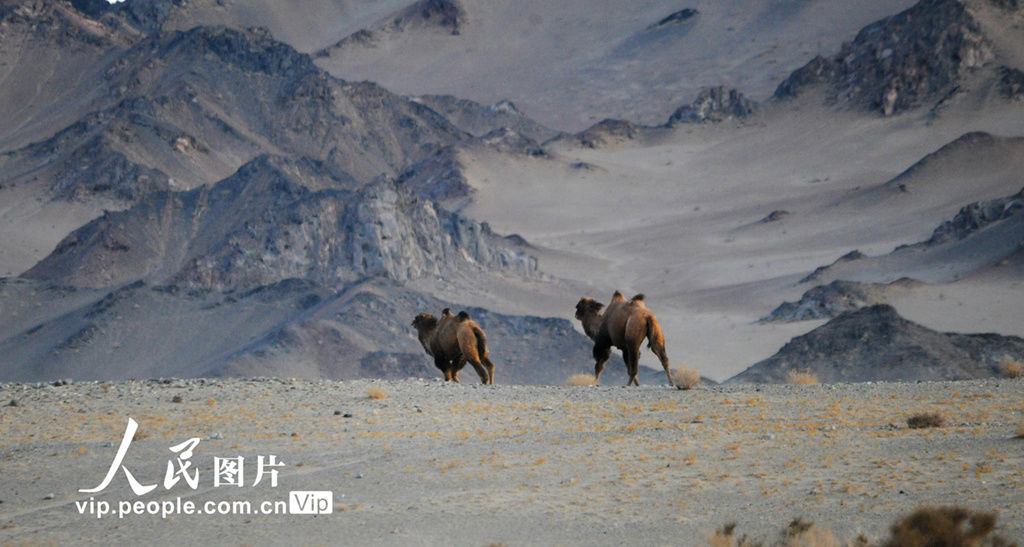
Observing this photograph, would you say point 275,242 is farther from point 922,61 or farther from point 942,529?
point 922,61

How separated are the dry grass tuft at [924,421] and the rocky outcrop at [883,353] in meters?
28.0

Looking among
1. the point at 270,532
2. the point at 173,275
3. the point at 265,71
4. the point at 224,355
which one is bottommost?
the point at 270,532

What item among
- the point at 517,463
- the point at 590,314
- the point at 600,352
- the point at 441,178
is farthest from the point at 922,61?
the point at 517,463

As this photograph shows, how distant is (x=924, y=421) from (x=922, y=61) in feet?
607

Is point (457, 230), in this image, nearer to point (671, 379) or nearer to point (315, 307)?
point (315, 307)

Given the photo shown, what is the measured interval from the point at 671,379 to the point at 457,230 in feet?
296

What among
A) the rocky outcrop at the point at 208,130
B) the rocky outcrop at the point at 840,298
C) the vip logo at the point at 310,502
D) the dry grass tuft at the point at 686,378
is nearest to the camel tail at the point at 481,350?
the dry grass tuft at the point at 686,378

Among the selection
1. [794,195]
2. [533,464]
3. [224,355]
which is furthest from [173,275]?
[533,464]

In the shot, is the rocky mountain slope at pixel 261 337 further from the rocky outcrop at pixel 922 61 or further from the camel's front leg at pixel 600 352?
the rocky outcrop at pixel 922 61

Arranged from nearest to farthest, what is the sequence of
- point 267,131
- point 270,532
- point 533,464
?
1. point 270,532
2. point 533,464
3. point 267,131

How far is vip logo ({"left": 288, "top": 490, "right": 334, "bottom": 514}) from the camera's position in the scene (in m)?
13.1

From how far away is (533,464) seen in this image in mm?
14648

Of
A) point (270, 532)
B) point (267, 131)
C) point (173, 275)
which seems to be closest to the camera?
point (270, 532)

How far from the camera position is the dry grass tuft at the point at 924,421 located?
1608 centimetres
